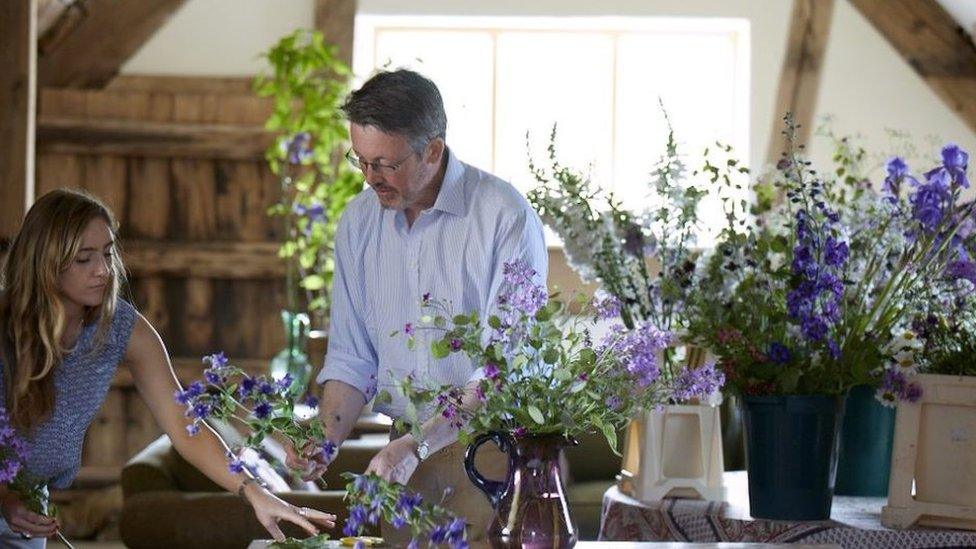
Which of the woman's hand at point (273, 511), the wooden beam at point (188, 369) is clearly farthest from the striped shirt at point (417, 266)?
the wooden beam at point (188, 369)

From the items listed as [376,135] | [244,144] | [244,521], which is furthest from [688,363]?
[244,144]

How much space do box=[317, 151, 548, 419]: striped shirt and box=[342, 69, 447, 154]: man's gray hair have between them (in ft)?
0.37

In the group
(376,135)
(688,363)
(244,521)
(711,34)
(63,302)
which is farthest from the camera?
(711,34)

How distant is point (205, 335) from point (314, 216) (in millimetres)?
816

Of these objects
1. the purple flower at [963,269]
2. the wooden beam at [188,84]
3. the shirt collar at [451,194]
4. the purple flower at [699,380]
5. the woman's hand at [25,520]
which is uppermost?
the wooden beam at [188,84]

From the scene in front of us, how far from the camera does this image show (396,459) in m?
1.85

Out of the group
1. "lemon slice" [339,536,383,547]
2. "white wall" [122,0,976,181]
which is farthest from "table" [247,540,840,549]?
"white wall" [122,0,976,181]

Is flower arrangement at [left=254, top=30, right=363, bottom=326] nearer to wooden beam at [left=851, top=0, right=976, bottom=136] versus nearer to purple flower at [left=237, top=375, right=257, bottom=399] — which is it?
wooden beam at [left=851, top=0, right=976, bottom=136]

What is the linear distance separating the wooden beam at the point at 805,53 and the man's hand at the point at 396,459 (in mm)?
4749

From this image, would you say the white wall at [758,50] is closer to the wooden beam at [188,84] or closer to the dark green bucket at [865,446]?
the wooden beam at [188,84]

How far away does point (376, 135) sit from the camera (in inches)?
84.7

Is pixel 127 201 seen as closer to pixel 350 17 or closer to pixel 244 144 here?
pixel 244 144

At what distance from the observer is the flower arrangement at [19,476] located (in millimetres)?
1878

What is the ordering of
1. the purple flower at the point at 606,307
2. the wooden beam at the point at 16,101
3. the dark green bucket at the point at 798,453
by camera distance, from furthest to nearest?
1. the wooden beam at the point at 16,101
2. the dark green bucket at the point at 798,453
3. the purple flower at the point at 606,307
